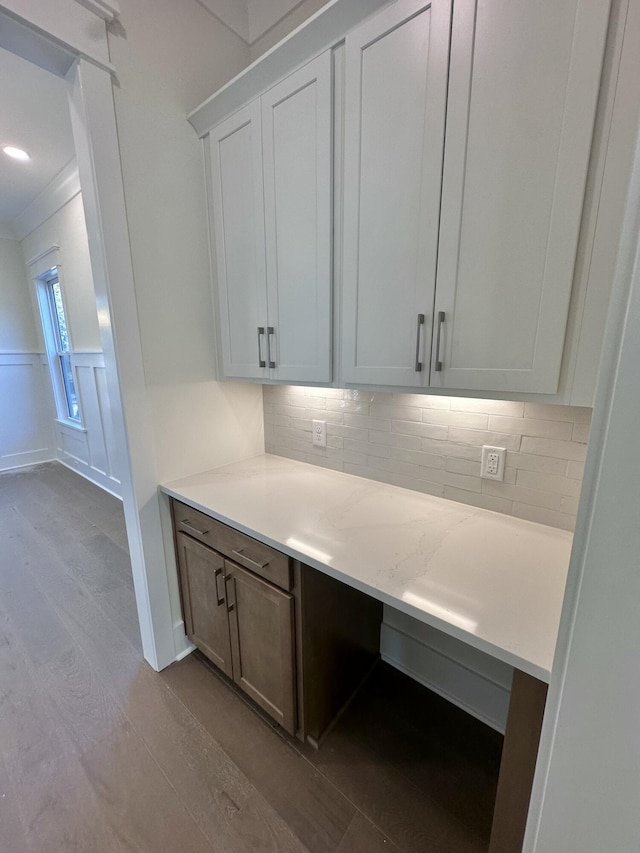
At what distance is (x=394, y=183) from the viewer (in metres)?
1.03

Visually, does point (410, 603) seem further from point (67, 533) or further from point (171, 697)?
point (67, 533)

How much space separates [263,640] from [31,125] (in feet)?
11.4

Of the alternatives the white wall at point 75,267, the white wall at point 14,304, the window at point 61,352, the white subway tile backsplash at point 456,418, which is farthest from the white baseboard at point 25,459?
the white subway tile backsplash at point 456,418

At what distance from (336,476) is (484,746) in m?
1.20

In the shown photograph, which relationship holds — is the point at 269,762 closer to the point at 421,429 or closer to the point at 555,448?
the point at 421,429

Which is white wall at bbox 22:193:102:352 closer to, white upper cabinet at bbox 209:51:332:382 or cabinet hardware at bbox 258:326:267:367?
white upper cabinet at bbox 209:51:332:382

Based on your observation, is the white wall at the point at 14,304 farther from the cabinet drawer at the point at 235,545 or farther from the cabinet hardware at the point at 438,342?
the cabinet hardware at the point at 438,342

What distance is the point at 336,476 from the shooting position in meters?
1.68

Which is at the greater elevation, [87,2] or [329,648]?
[87,2]

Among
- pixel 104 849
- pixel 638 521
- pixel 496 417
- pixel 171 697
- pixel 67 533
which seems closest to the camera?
pixel 638 521

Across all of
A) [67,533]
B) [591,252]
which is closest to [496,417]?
[591,252]

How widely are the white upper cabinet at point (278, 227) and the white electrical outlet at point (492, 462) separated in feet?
2.14

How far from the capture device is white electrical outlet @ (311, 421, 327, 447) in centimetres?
173

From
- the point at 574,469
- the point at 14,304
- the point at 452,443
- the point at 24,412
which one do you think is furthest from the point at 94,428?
the point at 574,469
